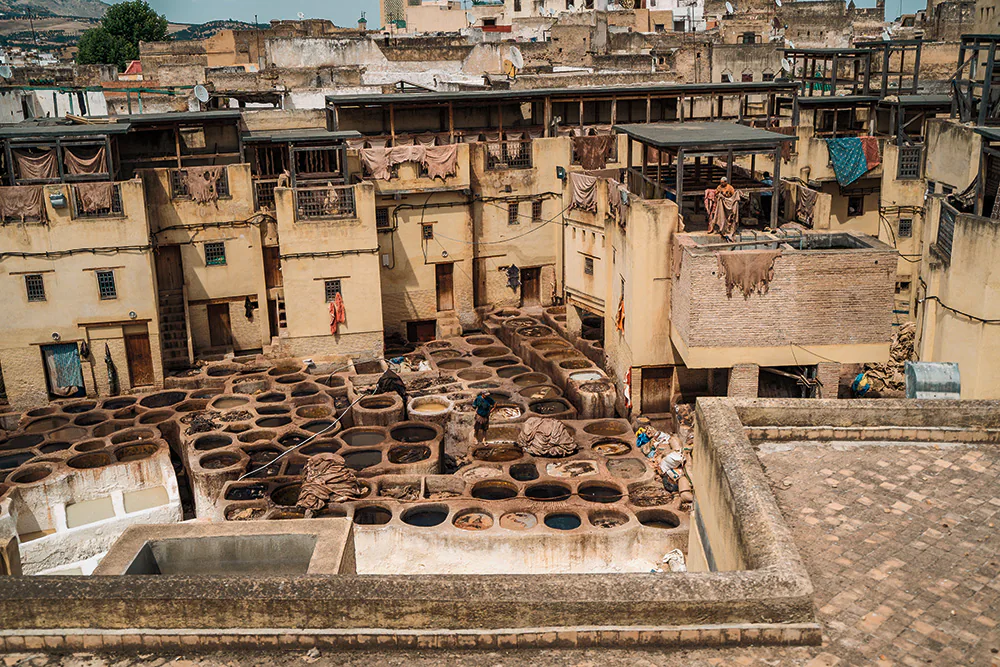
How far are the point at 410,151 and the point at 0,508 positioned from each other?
18082 mm

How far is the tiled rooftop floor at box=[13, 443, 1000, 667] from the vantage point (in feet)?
31.9

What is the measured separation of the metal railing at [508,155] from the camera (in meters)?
37.0

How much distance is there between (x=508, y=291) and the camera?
3859cm

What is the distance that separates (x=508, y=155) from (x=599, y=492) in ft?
52.2

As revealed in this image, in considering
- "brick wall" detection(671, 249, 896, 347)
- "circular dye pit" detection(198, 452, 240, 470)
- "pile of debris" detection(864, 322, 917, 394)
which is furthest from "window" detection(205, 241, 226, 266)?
"pile of debris" detection(864, 322, 917, 394)

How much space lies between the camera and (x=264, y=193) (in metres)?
35.0

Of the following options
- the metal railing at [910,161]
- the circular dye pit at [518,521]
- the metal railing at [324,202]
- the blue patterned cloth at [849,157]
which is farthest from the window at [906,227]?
the circular dye pit at [518,521]

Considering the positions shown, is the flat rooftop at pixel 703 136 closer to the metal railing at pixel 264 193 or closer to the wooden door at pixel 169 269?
the metal railing at pixel 264 193

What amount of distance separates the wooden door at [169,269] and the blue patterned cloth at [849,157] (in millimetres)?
23816

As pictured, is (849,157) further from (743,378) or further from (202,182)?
(202,182)

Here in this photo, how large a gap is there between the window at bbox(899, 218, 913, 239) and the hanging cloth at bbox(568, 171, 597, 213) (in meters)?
11.8

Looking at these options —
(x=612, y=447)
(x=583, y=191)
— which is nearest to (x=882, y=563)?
(x=612, y=447)

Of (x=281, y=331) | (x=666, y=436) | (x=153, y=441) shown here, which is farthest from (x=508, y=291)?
(x=153, y=441)

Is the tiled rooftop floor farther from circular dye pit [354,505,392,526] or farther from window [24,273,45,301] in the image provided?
window [24,273,45,301]
